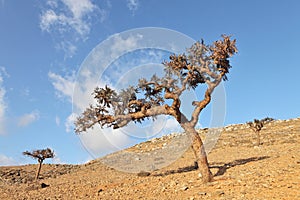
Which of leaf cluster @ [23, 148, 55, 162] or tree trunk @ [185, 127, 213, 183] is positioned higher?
leaf cluster @ [23, 148, 55, 162]

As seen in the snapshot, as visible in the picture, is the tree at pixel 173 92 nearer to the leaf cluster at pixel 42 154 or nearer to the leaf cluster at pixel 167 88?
the leaf cluster at pixel 167 88

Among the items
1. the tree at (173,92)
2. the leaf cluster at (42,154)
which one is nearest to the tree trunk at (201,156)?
the tree at (173,92)

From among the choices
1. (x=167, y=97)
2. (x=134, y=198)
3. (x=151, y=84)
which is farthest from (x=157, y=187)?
(x=151, y=84)

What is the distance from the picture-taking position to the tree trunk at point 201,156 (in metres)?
16.9

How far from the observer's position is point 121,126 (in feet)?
66.8

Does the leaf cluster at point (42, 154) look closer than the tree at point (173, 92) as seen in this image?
No

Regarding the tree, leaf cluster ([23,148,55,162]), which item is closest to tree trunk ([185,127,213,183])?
the tree

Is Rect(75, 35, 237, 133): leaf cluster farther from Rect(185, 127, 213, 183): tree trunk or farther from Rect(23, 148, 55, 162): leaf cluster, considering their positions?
Rect(23, 148, 55, 162): leaf cluster

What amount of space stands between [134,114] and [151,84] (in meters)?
2.28

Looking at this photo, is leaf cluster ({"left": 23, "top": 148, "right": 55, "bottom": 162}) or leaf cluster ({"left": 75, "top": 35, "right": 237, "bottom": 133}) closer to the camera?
leaf cluster ({"left": 75, "top": 35, "right": 237, "bottom": 133})

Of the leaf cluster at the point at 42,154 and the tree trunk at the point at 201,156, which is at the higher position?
the leaf cluster at the point at 42,154

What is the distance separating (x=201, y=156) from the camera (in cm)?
1767

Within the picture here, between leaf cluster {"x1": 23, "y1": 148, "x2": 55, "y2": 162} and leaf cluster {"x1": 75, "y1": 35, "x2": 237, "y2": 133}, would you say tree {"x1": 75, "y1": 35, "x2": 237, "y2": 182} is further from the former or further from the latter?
leaf cluster {"x1": 23, "y1": 148, "x2": 55, "y2": 162}

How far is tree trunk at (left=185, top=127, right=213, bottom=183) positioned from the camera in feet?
55.5
